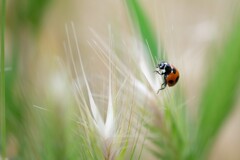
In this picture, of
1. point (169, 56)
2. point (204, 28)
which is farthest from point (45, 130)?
point (204, 28)

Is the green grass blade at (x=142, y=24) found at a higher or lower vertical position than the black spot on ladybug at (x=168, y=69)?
higher

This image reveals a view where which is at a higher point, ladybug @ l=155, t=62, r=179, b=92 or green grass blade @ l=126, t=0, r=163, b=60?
green grass blade @ l=126, t=0, r=163, b=60

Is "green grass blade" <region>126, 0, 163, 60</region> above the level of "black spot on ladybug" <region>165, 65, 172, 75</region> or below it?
above

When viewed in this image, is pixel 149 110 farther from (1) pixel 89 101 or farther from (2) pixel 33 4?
(2) pixel 33 4

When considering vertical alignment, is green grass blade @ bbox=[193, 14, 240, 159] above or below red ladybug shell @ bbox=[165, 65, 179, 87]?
below

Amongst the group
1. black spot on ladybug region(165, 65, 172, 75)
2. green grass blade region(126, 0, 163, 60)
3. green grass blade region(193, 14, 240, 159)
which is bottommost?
green grass blade region(193, 14, 240, 159)
